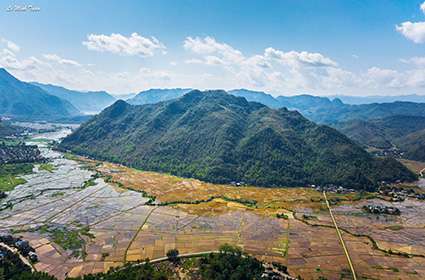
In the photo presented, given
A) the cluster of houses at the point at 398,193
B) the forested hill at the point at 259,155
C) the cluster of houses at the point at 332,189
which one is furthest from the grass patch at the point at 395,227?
the forested hill at the point at 259,155

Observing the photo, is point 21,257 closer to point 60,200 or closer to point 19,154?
point 60,200

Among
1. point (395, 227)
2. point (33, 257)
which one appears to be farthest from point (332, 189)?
point (33, 257)

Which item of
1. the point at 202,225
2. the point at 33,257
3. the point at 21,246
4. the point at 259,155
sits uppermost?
the point at 259,155

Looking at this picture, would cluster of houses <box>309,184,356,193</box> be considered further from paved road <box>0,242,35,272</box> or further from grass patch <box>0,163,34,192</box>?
grass patch <box>0,163,34,192</box>

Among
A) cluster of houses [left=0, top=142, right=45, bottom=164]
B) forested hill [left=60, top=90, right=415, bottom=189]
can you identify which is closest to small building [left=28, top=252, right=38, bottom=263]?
forested hill [left=60, top=90, right=415, bottom=189]

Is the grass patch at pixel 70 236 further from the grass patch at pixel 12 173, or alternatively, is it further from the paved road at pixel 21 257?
the grass patch at pixel 12 173

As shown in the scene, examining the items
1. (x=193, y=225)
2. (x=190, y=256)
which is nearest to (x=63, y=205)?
(x=193, y=225)
